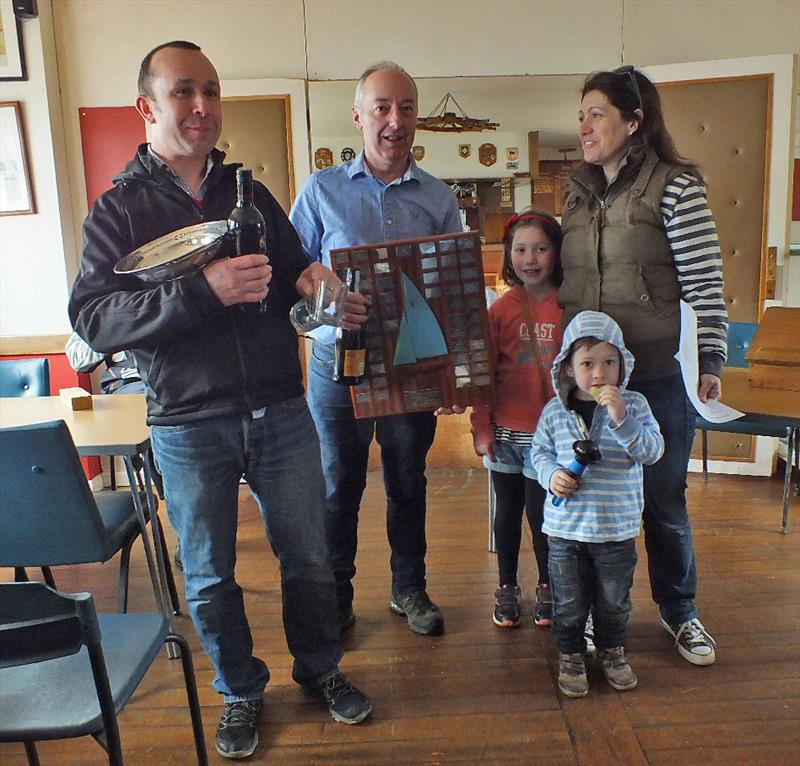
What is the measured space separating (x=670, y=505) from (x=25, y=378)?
2378 mm

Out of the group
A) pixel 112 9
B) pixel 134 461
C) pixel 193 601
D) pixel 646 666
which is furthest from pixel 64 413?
pixel 112 9

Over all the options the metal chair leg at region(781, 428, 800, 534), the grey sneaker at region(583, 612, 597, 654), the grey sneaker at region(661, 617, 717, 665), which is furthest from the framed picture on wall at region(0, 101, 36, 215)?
the metal chair leg at region(781, 428, 800, 534)

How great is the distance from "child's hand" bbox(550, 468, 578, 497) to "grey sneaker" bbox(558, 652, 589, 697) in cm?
48

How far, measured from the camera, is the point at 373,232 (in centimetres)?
197

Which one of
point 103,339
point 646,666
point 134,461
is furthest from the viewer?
point 134,461

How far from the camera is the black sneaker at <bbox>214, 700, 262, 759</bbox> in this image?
1689 millimetres

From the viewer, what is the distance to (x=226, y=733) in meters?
1.71

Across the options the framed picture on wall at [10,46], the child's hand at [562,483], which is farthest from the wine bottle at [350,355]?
the framed picture on wall at [10,46]

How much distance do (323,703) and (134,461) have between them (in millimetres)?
922

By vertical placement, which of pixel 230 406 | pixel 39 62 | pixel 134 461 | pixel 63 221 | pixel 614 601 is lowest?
pixel 614 601

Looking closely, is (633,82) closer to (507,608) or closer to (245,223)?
(245,223)

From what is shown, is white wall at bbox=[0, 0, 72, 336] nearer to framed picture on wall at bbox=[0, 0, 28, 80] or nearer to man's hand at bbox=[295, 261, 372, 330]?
framed picture on wall at bbox=[0, 0, 28, 80]

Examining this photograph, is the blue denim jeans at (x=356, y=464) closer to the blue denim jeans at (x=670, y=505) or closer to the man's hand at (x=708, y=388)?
the blue denim jeans at (x=670, y=505)

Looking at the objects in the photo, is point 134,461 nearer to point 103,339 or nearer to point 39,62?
point 103,339
